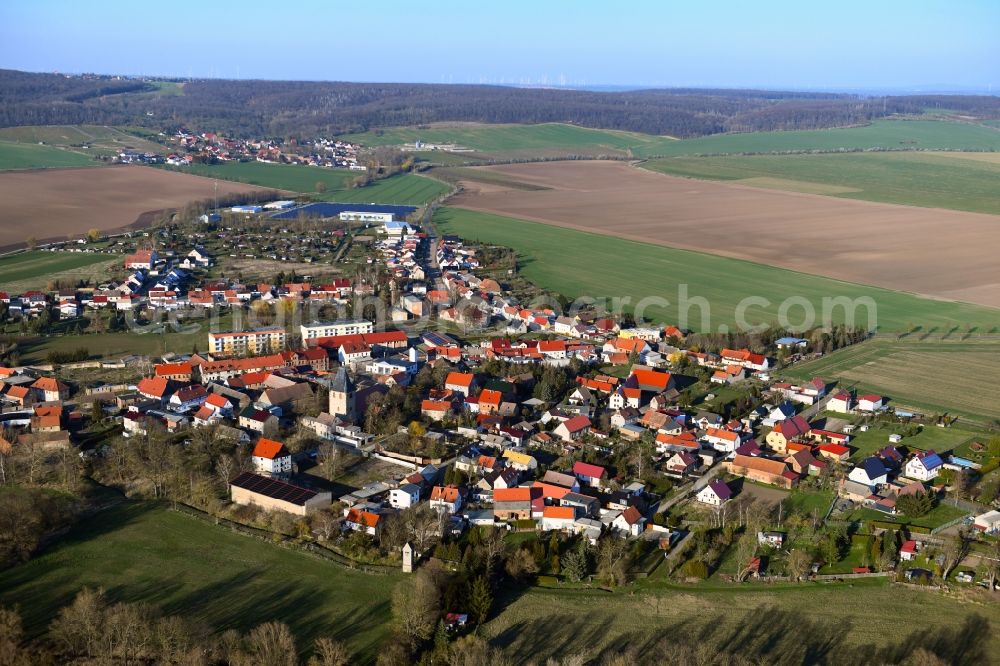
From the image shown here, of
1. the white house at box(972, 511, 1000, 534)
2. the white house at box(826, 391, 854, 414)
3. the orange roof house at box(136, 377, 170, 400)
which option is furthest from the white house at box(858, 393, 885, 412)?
the orange roof house at box(136, 377, 170, 400)

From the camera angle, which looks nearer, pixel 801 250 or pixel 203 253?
pixel 203 253

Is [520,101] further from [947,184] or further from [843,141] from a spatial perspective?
[947,184]

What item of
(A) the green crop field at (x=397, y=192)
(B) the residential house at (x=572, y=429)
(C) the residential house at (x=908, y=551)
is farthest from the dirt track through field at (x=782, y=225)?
(C) the residential house at (x=908, y=551)

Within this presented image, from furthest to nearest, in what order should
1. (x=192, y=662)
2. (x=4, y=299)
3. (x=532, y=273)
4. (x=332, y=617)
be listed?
→ (x=532, y=273) → (x=4, y=299) → (x=332, y=617) → (x=192, y=662)

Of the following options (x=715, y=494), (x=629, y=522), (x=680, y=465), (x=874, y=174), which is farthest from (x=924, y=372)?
(x=874, y=174)

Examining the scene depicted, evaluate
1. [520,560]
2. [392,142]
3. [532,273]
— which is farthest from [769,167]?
[520,560]

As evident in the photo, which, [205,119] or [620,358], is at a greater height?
[205,119]

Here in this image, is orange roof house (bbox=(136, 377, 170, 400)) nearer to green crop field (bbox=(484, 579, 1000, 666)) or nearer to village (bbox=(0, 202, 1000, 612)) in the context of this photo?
village (bbox=(0, 202, 1000, 612))
